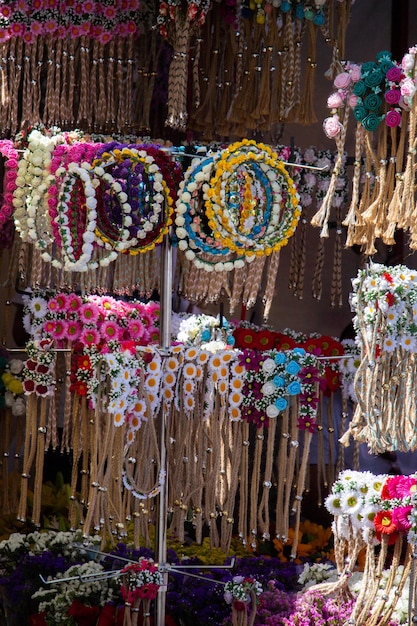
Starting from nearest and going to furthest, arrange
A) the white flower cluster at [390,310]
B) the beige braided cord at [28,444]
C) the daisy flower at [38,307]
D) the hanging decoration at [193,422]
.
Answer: the white flower cluster at [390,310], the hanging decoration at [193,422], the beige braided cord at [28,444], the daisy flower at [38,307]

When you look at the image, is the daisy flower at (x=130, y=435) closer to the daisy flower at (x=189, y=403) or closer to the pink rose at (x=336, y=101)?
the daisy flower at (x=189, y=403)

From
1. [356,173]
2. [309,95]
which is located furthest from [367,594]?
[309,95]

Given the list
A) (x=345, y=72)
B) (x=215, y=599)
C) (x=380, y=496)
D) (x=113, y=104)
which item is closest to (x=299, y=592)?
(x=215, y=599)

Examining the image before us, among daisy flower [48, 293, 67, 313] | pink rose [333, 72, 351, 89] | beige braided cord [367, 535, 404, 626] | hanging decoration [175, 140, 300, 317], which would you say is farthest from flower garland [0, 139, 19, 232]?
beige braided cord [367, 535, 404, 626]

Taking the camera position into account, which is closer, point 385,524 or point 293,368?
point 385,524

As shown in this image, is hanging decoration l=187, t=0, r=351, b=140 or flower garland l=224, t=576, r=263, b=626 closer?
flower garland l=224, t=576, r=263, b=626

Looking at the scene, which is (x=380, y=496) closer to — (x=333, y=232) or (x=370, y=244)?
(x=370, y=244)

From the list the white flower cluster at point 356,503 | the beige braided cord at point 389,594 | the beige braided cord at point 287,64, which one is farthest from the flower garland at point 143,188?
the beige braided cord at point 287,64

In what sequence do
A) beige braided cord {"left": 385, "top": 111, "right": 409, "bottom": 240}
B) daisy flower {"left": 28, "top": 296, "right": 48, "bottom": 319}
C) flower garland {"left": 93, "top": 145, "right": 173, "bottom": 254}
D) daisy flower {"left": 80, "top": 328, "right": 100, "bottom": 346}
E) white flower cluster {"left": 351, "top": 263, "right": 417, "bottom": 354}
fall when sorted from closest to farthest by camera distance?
white flower cluster {"left": 351, "top": 263, "right": 417, "bottom": 354} → beige braided cord {"left": 385, "top": 111, "right": 409, "bottom": 240} → flower garland {"left": 93, "top": 145, "right": 173, "bottom": 254} → daisy flower {"left": 80, "top": 328, "right": 100, "bottom": 346} → daisy flower {"left": 28, "top": 296, "right": 48, "bottom": 319}

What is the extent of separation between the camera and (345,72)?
388 centimetres

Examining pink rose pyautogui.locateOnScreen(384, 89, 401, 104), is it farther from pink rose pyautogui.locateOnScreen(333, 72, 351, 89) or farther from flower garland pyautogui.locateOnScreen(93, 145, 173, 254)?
flower garland pyautogui.locateOnScreen(93, 145, 173, 254)

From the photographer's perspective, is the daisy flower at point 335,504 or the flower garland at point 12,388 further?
the flower garland at point 12,388

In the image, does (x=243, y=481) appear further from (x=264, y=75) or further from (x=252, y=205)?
(x=264, y=75)

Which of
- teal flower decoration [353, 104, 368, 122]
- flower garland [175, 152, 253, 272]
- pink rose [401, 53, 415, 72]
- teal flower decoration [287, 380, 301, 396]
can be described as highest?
pink rose [401, 53, 415, 72]
